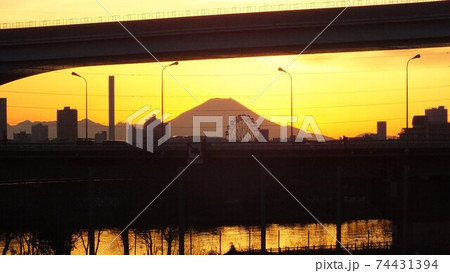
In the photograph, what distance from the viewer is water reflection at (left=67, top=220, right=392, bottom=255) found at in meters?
66.4

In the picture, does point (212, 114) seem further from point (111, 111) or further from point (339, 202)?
point (339, 202)

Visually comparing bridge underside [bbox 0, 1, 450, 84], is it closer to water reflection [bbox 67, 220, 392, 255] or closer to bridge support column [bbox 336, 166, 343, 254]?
bridge support column [bbox 336, 166, 343, 254]

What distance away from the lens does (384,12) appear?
184ft

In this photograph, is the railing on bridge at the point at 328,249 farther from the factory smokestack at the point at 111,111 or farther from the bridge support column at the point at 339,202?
the factory smokestack at the point at 111,111

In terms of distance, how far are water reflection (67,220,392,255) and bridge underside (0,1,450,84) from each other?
1448cm

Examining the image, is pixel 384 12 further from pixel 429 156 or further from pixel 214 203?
pixel 214 203

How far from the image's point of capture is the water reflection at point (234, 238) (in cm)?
6638

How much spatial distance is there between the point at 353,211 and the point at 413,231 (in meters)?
34.8

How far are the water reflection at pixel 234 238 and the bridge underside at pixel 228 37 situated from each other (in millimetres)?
14485

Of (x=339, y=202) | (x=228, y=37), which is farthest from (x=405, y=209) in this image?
(x=228, y=37)

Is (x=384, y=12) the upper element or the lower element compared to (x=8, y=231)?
upper

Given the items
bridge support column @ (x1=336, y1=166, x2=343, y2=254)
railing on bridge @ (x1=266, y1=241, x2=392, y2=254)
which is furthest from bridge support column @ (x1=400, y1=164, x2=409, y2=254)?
bridge support column @ (x1=336, y1=166, x2=343, y2=254)

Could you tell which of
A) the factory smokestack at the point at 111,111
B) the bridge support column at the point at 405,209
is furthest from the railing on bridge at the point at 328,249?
the factory smokestack at the point at 111,111

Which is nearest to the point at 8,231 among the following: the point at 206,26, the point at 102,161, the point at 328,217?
the point at 102,161
